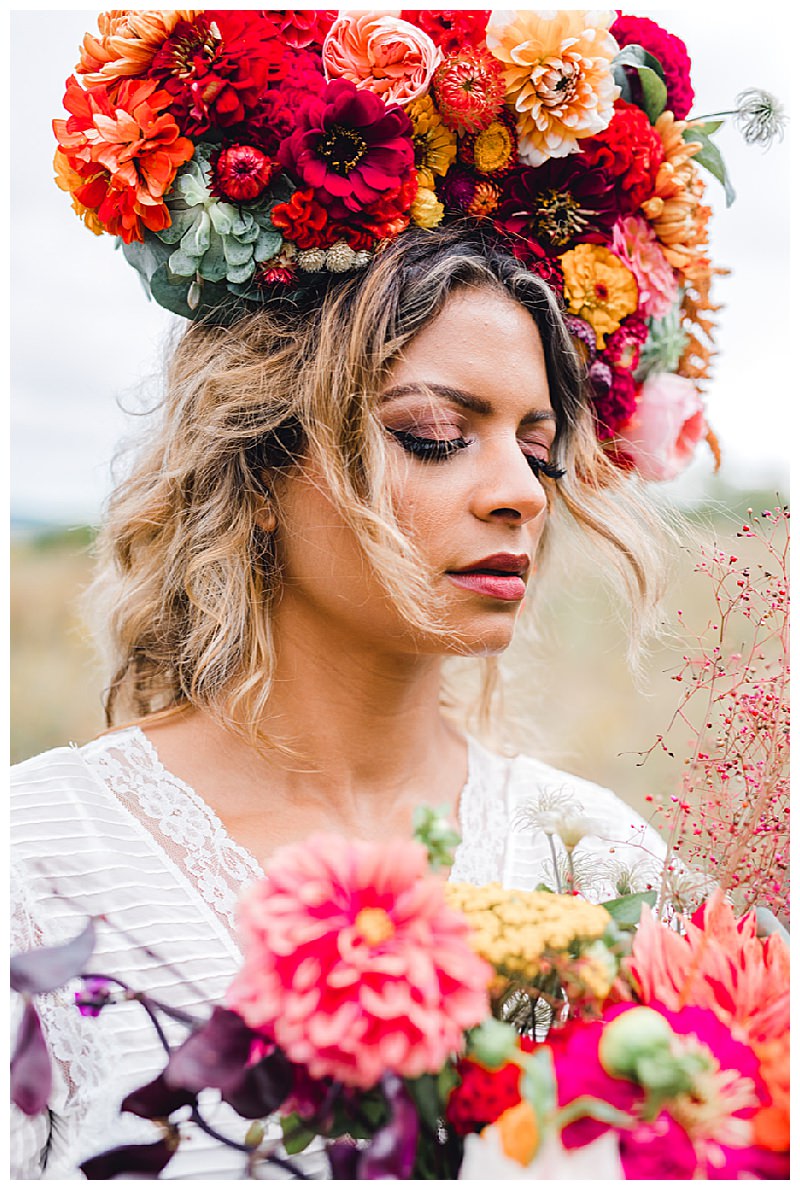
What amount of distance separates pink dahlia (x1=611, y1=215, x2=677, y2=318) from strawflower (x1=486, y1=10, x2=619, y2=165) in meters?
0.17

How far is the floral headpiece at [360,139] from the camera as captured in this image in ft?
4.25

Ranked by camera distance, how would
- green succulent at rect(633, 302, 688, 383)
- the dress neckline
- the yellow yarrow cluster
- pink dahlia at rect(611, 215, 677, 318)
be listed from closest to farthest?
the yellow yarrow cluster → the dress neckline → pink dahlia at rect(611, 215, 677, 318) → green succulent at rect(633, 302, 688, 383)

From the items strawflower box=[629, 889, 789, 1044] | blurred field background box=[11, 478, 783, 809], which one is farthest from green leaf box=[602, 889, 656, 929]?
blurred field background box=[11, 478, 783, 809]

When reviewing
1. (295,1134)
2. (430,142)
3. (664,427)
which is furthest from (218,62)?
(295,1134)

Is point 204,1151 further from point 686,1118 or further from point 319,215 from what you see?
point 319,215

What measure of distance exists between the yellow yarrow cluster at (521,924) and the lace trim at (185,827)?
0.64m

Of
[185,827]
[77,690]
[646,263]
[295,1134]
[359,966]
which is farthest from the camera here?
[77,690]

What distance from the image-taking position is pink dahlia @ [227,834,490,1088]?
0.61 meters

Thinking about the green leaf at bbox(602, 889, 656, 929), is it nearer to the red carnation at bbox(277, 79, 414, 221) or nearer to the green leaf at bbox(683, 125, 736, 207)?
the red carnation at bbox(277, 79, 414, 221)

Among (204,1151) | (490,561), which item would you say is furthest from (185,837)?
(490,561)

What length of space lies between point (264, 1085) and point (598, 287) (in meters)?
1.16

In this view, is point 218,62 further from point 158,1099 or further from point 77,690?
point 77,690

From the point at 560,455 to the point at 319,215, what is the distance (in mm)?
487

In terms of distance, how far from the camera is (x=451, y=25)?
1.34 meters
